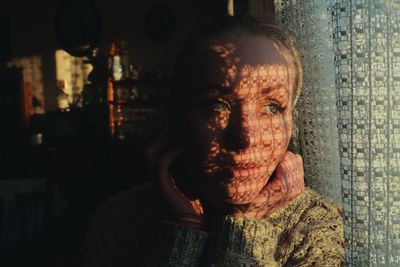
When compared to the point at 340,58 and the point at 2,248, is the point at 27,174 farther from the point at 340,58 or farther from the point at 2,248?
the point at 340,58

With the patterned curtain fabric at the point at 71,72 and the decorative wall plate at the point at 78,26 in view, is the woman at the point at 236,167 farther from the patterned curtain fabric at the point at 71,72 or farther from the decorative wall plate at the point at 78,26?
the patterned curtain fabric at the point at 71,72

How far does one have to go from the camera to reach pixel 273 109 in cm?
78

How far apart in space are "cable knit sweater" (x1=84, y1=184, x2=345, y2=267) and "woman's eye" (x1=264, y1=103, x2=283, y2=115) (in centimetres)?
18

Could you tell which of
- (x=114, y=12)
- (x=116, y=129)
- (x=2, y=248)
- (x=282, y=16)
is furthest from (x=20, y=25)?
(x=282, y=16)

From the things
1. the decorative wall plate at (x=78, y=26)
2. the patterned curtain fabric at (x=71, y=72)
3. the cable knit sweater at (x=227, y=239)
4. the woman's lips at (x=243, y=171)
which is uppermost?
the decorative wall plate at (x=78, y=26)

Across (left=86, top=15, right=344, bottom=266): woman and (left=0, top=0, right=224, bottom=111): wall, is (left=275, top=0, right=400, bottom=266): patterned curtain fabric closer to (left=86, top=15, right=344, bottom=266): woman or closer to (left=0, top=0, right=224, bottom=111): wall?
→ (left=86, top=15, right=344, bottom=266): woman

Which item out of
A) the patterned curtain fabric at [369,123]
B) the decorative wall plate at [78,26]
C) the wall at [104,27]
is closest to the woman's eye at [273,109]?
the patterned curtain fabric at [369,123]

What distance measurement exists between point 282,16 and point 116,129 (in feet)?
13.9

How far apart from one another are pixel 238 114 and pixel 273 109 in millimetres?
66

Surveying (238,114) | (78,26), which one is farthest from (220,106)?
(78,26)

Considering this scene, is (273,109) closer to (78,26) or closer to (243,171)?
(243,171)

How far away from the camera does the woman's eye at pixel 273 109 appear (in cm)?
78

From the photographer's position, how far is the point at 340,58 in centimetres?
66

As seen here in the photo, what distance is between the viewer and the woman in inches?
29.9
